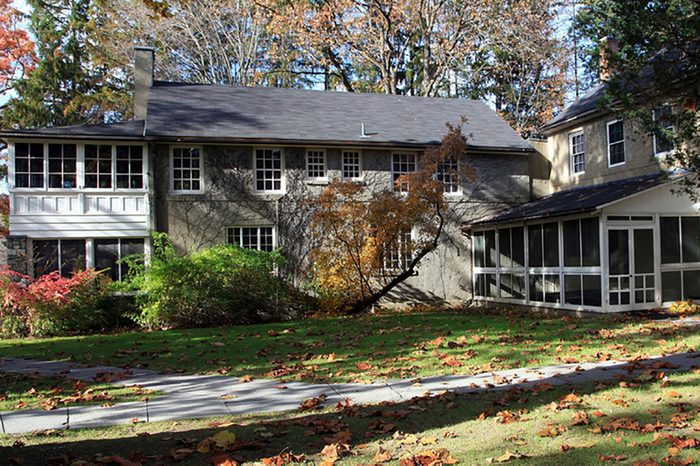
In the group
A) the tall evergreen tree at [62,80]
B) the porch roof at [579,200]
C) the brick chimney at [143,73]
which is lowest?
the porch roof at [579,200]

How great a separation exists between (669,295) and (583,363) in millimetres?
9435

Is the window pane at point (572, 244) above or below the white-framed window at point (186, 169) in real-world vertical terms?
below

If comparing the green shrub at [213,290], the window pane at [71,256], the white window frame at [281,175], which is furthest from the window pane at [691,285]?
the window pane at [71,256]

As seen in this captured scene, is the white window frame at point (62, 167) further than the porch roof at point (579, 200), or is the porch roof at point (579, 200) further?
the white window frame at point (62, 167)

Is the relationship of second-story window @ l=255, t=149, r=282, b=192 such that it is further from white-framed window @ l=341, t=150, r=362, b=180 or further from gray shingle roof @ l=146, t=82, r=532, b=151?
white-framed window @ l=341, t=150, r=362, b=180

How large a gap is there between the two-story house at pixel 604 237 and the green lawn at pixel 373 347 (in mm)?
2363

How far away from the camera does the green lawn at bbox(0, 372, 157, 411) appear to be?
22.5 ft

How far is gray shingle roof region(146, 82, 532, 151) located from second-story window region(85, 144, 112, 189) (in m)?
1.64

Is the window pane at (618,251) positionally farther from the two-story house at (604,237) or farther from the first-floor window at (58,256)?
the first-floor window at (58,256)

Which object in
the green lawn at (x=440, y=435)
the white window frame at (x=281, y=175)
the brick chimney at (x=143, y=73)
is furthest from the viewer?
the brick chimney at (x=143, y=73)

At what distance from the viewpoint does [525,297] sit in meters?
18.6

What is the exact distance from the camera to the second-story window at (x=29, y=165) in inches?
692

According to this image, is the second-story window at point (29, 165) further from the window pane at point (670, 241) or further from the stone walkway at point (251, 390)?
the window pane at point (670, 241)

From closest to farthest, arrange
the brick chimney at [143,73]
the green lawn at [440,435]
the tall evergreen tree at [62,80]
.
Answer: the green lawn at [440,435]
the brick chimney at [143,73]
the tall evergreen tree at [62,80]
